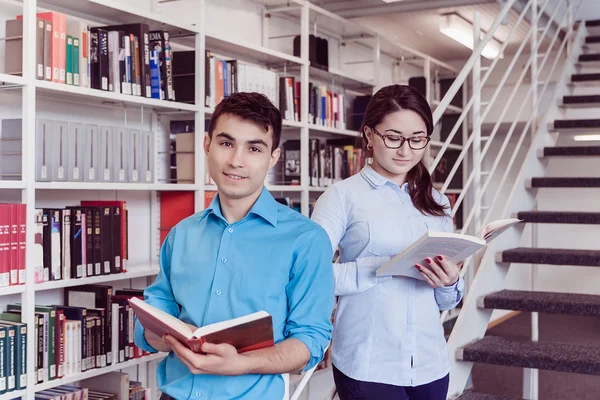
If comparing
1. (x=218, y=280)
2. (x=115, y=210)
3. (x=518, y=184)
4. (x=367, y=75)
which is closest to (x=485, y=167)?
(x=367, y=75)

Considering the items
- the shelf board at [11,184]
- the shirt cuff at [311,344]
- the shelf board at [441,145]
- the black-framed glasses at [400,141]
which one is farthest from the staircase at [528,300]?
the shelf board at [441,145]

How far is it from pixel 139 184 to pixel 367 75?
303cm

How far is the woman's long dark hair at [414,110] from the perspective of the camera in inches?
63.3

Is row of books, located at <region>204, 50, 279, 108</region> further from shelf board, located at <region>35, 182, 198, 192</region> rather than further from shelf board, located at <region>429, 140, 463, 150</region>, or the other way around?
shelf board, located at <region>429, 140, 463, 150</region>

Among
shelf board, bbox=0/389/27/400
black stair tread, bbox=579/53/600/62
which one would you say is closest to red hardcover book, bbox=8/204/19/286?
shelf board, bbox=0/389/27/400

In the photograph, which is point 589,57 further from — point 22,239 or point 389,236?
point 22,239

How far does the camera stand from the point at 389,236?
1617 mm

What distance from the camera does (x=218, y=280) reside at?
1215mm

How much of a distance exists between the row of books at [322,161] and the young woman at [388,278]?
2272 millimetres

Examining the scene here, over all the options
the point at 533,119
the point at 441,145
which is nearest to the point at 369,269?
the point at 533,119

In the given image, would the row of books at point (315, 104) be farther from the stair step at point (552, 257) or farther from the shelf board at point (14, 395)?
the shelf board at point (14, 395)

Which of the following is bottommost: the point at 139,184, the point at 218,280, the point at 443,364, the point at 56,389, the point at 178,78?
the point at 56,389

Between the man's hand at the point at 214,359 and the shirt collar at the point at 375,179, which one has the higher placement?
the shirt collar at the point at 375,179

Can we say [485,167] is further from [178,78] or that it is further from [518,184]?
[178,78]
